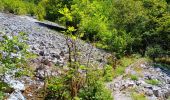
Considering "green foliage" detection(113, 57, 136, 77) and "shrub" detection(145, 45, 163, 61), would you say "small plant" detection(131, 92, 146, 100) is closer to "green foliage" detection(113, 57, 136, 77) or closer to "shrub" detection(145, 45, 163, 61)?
"green foliage" detection(113, 57, 136, 77)

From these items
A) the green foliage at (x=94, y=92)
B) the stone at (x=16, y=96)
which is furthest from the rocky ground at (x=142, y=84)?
the stone at (x=16, y=96)

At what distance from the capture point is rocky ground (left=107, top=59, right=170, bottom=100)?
2666 cm

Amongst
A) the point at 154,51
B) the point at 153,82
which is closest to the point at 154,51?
the point at 154,51

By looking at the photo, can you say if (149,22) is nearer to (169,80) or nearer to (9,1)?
(169,80)

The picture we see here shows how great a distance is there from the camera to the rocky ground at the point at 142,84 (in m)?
26.7

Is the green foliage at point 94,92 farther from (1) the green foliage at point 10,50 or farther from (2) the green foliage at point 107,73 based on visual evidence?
(1) the green foliage at point 10,50

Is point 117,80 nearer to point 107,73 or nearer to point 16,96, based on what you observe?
point 107,73

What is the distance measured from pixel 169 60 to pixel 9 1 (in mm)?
48404

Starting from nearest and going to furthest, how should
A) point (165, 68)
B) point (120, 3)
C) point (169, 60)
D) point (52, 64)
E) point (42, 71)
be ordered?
point (42, 71) → point (52, 64) → point (165, 68) → point (169, 60) → point (120, 3)

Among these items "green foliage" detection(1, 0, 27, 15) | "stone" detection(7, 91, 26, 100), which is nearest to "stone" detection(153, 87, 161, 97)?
"stone" detection(7, 91, 26, 100)

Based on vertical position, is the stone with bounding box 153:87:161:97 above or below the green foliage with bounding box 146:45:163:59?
above

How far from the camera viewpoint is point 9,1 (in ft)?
274

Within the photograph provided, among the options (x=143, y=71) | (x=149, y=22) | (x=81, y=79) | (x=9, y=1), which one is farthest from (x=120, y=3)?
(x=9, y=1)

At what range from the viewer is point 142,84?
29.4 m
